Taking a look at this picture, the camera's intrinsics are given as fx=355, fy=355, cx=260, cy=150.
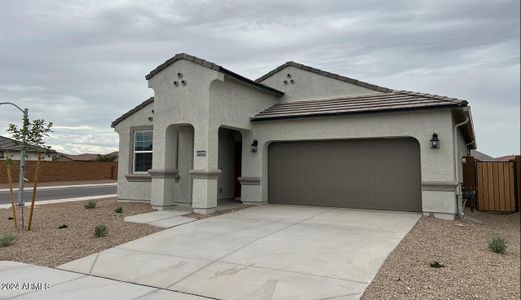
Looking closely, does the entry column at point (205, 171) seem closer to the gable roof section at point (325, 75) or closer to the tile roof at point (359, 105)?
the tile roof at point (359, 105)

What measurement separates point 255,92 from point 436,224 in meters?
7.93

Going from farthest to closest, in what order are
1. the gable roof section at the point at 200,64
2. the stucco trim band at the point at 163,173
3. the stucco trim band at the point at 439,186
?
the stucco trim band at the point at 163,173
the gable roof section at the point at 200,64
the stucco trim band at the point at 439,186

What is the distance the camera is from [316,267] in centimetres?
595

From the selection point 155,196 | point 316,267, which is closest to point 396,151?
point 316,267

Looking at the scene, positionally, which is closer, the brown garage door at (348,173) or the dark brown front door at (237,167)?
the brown garage door at (348,173)

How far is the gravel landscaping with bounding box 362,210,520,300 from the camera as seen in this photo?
489 cm

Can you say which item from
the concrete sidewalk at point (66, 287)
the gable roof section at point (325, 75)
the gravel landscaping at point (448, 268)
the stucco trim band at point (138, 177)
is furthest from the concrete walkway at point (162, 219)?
the gable roof section at point (325, 75)

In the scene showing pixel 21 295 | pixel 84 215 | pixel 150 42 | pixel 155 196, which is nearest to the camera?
pixel 21 295

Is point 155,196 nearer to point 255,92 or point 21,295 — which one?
point 255,92

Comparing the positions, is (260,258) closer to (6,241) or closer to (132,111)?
(6,241)

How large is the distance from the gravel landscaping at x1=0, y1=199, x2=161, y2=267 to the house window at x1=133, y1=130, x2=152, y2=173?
3310 millimetres

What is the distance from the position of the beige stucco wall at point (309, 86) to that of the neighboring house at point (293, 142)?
0.15 ft

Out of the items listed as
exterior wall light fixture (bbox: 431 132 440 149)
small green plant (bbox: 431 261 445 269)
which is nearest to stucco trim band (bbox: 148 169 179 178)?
exterior wall light fixture (bbox: 431 132 440 149)

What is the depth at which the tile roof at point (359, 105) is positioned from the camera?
432 inches
